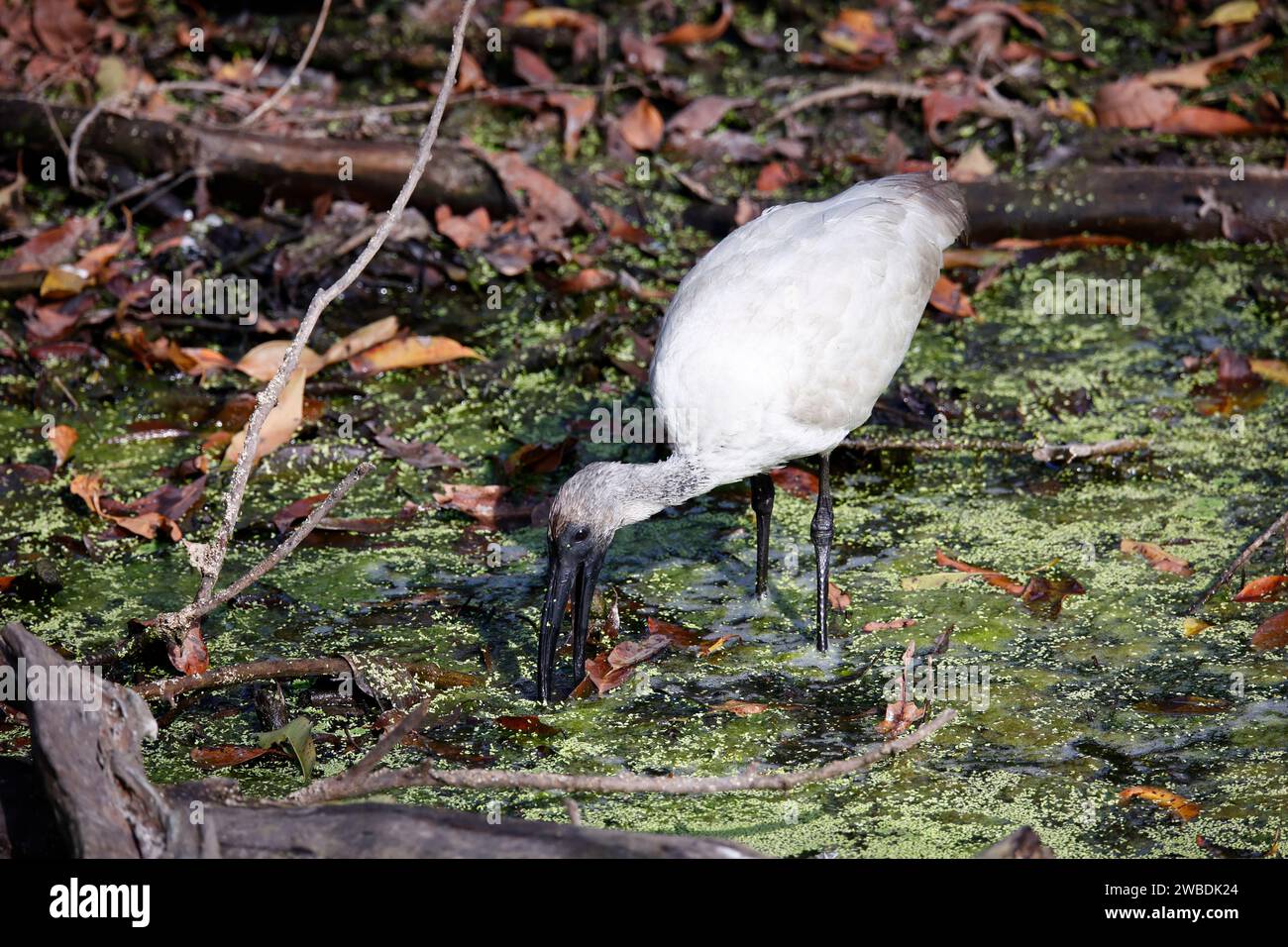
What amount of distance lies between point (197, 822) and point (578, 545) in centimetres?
162

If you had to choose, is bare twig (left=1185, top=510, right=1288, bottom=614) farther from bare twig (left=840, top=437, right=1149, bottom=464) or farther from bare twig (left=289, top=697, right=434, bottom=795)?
bare twig (left=289, top=697, right=434, bottom=795)

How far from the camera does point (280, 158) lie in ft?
23.6

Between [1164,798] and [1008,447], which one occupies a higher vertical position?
[1008,447]

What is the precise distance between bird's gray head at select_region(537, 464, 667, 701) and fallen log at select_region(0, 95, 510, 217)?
10.1 ft

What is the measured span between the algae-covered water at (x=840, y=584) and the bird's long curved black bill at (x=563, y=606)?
0.11 m

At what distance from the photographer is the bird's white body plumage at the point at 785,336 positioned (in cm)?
463

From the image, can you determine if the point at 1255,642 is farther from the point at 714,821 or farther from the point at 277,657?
the point at 277,657

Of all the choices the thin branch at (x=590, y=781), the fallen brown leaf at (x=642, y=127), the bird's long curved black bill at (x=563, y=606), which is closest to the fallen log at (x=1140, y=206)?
the fallen brown leaf at (x=642, y=127)

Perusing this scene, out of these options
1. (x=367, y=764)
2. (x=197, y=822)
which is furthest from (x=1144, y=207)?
(x=197, y=822)

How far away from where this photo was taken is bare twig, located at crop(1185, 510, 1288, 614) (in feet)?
15.4

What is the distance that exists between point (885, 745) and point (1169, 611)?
173 centimetres

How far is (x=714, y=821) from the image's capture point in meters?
3.88

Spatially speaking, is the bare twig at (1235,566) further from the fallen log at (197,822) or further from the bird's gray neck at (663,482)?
the fallen log at (197,822)

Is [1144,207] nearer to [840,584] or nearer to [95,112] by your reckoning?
[840,584]
